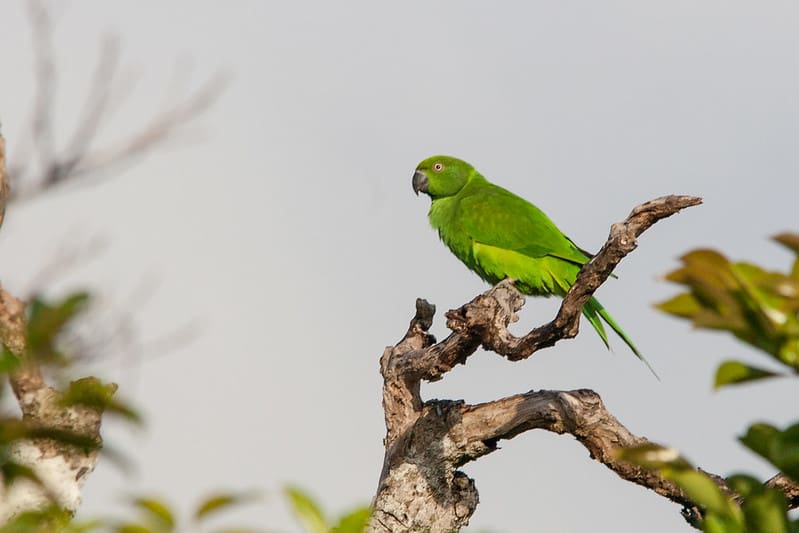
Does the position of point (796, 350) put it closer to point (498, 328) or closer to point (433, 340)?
point (498, 328)

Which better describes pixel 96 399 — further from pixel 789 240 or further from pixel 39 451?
pixel 39 451

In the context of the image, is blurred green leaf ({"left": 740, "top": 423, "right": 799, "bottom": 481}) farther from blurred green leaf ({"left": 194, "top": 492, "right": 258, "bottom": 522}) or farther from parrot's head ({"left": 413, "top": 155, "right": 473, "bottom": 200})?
parrot's head ({"left": 413, "top": 155, "right": 473, "bottom": 200})

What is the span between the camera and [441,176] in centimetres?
739

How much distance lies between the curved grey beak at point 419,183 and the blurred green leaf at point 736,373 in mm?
6388

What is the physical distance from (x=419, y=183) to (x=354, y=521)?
254 inches

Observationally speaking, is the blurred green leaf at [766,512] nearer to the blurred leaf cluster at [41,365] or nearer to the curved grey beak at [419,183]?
the blurred leaf cluster at [41,365]

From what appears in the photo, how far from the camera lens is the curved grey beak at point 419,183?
7426 mm

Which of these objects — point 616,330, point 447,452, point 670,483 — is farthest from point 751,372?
point 616,330

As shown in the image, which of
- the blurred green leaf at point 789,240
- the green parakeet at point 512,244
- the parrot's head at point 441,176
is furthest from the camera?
the parrot's head at point 441,176

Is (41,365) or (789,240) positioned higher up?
(41,365)

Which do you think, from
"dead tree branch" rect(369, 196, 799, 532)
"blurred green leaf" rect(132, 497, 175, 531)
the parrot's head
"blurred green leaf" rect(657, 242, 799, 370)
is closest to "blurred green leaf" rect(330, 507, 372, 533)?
"blurred green leaf" rect(132, 497, 175, 531)

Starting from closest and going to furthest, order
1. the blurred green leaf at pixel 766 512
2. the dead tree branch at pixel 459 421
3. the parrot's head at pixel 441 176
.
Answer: the blurred green leaf at pixel 766 512 → the dead tree branch at pixel 459 421 → the parrot's head at pixel 441 176

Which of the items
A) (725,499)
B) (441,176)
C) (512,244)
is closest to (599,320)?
(512,244)

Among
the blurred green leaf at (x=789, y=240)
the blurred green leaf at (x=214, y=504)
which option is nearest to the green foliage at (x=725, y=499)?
the blurred green leaf at (x=789, y=240)
